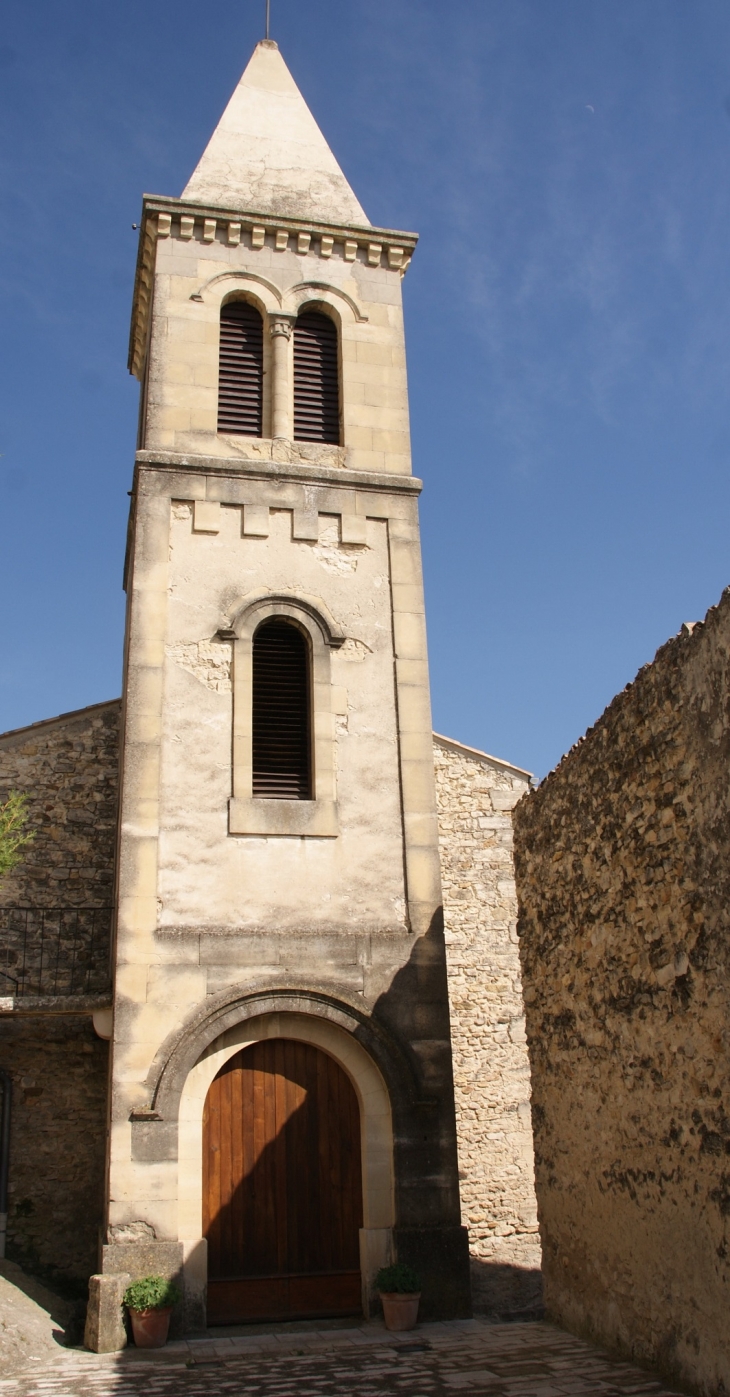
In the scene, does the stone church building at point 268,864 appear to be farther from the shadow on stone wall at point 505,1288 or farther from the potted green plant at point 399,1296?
the potted green plant at point 399,1296

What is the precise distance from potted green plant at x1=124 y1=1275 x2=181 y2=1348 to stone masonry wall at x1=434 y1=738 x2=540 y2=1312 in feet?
15.6

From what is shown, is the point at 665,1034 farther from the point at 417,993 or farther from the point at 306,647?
the point at 306,647

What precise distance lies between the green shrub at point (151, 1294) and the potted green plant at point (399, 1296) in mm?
1726

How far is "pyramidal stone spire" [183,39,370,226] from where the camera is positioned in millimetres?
14594

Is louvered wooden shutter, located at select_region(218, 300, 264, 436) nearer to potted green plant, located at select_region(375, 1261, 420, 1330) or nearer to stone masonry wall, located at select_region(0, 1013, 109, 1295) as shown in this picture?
stone masonry wall, located at select_region(0, 1013, 109, 1295)

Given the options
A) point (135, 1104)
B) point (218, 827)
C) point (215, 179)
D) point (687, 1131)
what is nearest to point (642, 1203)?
point (687, 1131)

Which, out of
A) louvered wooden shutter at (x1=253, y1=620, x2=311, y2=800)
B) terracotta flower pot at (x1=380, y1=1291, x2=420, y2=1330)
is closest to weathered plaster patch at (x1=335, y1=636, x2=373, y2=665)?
louvered wooden shutter at (x1=253, y1=620, x2=311, y2=800)

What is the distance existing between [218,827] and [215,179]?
8.74 metres

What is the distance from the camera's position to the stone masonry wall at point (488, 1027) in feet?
43.3

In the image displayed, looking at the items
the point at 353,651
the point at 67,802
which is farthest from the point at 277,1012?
the point at 67,802

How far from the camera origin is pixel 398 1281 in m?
9.59

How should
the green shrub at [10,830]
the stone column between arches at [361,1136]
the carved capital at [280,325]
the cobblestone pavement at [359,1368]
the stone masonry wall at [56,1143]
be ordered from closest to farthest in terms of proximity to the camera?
the cobblestone pavement at [359,1368] → the stone column between arches at [361,1136] → the green shrub at [10,830] → the stone masonry wall at [56,1143] → the carved capital at [280,325]

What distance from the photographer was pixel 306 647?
477 inches

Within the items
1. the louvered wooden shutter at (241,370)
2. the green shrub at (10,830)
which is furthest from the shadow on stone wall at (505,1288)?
the louvered wooden shutter at (241,370)
